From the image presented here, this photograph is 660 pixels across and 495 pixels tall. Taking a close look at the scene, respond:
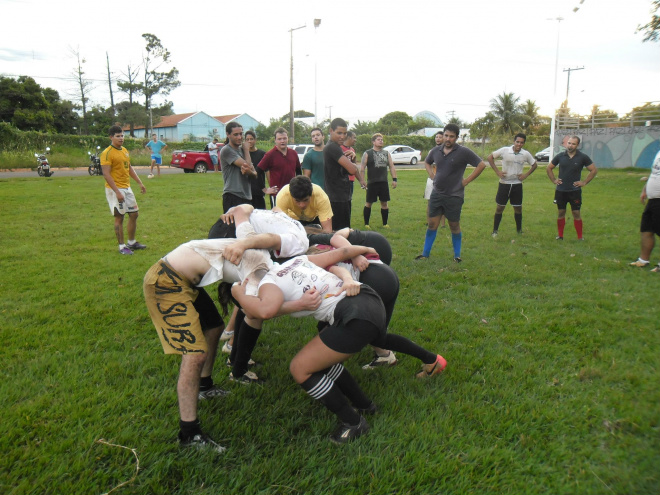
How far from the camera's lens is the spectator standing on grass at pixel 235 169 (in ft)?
20.2

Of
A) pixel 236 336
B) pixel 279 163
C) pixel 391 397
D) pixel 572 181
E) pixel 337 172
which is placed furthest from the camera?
pixel 572 181

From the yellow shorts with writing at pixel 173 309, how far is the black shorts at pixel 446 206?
5055 mm

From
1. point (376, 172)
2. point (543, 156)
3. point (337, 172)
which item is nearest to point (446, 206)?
point (337, 172)

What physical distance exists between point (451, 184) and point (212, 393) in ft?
16.6

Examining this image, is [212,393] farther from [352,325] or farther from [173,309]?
[352,325]

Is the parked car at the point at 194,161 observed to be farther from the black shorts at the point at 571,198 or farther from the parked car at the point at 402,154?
the black shorts at the point at 571,198

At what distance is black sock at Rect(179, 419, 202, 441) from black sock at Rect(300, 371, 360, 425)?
27.2 inches

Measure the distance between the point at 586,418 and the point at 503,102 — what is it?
193 feet

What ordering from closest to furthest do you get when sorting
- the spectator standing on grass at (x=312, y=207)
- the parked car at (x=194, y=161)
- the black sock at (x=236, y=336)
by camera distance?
the black sock at (x=236, y=336)
the spectator standing on grass at (x=312, y=207)
the parked car at (x=194, y=161)

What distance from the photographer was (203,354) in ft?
9.00

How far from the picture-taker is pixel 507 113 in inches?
2152

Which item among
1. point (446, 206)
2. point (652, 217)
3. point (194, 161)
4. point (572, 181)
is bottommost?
point (652, 217)

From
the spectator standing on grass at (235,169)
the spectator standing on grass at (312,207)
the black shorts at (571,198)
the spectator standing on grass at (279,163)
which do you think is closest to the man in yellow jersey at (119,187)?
the spectator standing on grass at (235,169)

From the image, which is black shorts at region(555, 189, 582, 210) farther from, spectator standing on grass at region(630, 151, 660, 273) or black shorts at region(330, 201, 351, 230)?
black shorts at region(330, 201, 351, 230)
